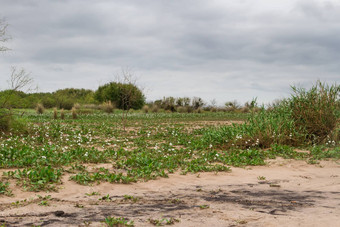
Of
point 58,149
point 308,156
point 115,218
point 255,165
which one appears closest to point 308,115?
point 308,156

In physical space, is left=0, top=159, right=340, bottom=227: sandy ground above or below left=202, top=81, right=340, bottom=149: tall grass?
below

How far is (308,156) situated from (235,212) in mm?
6737

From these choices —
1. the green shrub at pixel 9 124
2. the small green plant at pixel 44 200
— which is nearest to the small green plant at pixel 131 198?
the small green plant at pixel 44 200

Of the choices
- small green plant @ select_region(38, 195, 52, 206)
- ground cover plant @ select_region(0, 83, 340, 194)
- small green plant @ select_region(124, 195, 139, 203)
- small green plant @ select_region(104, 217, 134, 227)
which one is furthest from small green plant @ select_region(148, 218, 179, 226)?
ground cover plant @ select_region(0, 83, 340, 194)

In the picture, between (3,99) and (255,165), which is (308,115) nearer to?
(255,165)

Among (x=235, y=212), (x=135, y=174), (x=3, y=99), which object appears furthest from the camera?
(x=3, y=99)

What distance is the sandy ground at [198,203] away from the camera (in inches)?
186

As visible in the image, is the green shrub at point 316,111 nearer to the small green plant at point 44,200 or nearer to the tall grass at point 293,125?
the tall grass at point 293,125

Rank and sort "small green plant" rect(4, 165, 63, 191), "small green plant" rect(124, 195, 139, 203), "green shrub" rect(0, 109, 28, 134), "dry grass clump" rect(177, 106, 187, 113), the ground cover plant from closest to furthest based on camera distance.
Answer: "small green plant" rect(124, 195, 139, 203) → "small green plant" rect(4, 165, 63, 191) → the ground cover plant → "green shrub" rect(0, 109, 28, 134) → "dry grass clump" rect(177, 106, 187, 113)

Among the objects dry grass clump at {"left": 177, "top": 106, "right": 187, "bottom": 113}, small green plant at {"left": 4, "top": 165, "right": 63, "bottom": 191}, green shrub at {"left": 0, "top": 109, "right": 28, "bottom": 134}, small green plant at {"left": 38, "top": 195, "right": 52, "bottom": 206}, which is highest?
dry grass clump at {"left": 177, "top": 106, "right": 187, "bottom": 113}

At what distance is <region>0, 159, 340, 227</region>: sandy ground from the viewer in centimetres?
472

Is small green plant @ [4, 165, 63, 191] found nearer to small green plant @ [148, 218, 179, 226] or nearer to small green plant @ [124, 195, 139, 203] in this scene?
small green plant @ [124, 195, 139, 203]

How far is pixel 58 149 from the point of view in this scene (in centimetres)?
1040

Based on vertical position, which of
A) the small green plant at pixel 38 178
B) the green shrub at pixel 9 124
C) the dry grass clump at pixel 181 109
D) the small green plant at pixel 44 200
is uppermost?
the dry grass clump at pixel 181 109
